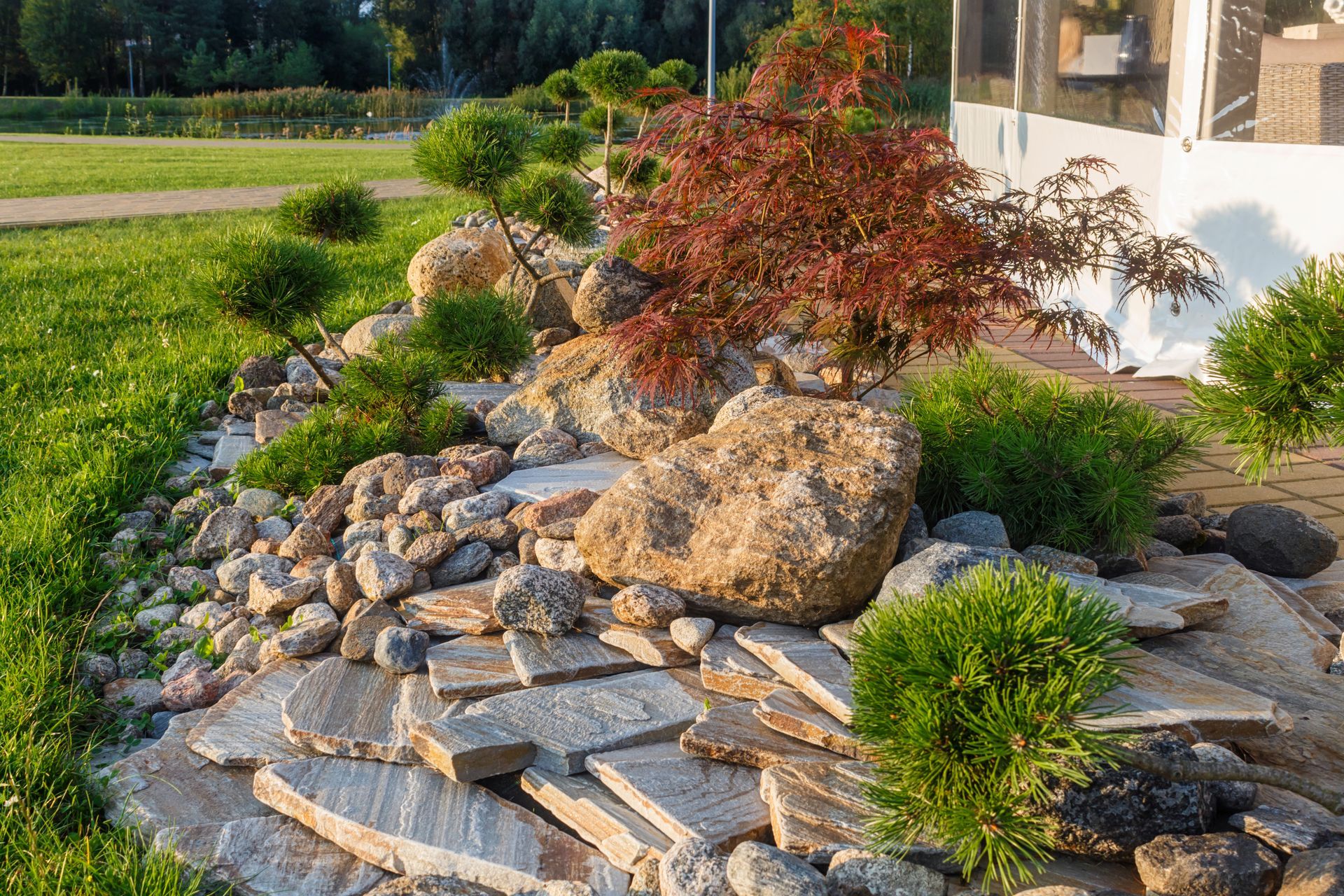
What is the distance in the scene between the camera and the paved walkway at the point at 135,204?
10.5 meters

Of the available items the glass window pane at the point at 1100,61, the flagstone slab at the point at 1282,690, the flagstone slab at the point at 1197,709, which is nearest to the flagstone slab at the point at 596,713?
the flagstone slab at the point at 1197,709

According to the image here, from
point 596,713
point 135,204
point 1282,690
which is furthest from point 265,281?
point 135,204

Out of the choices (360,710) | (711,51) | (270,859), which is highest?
(711,51)

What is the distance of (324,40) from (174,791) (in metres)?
53.4

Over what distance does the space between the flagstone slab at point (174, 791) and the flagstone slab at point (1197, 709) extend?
173 centimetres

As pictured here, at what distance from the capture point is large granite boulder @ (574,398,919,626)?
238 cm

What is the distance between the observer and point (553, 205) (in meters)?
4.93

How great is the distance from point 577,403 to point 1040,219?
6.07ft

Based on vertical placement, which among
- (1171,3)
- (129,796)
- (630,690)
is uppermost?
(1171,3)

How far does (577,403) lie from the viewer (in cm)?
389

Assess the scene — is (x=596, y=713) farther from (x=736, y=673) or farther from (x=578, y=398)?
(x=578, y=398)

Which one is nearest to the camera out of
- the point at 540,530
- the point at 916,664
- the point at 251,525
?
the point at 916,664

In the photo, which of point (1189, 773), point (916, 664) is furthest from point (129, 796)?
point (1189, 773)

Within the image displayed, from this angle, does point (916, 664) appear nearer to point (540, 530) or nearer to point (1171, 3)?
point (540, 530)
